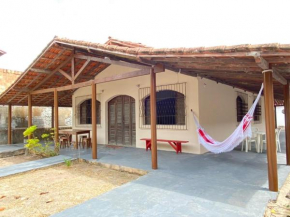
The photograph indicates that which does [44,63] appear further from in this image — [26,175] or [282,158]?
[282,158]

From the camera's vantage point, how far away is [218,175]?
13.3ft

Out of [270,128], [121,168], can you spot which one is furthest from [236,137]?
[121,168]

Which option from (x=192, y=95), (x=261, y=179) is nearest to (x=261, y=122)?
(x=192, y=95)

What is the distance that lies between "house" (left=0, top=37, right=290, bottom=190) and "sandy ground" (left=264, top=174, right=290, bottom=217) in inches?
8.4

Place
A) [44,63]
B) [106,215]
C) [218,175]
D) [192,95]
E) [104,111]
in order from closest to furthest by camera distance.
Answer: [106,215], [218,175], [192,95], [44,63], [104,111]

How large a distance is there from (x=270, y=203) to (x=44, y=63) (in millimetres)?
7165

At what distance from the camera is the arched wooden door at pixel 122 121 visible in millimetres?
8062

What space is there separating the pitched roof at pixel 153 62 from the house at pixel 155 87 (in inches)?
0.5

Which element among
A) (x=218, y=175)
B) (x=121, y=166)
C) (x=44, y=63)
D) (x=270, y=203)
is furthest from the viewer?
(x=44, y=63)

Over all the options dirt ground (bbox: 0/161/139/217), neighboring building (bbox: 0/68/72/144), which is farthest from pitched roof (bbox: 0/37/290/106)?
dirt ground (bbox: 0/161/139/217)

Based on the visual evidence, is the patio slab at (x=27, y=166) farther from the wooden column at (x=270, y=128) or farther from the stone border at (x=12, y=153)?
the wooden column at (x=270, y=128)

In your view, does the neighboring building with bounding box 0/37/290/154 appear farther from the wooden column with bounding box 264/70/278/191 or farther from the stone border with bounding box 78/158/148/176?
the stone border with bounding box 78/158/148/176

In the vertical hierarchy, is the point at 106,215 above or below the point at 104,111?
below

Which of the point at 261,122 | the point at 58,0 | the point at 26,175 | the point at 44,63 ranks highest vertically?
the point at 58,0
